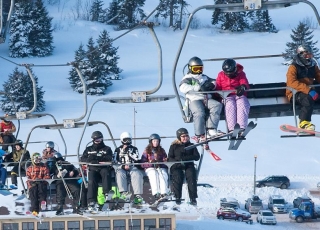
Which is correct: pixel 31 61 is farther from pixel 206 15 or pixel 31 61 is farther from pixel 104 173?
pixel 104 173

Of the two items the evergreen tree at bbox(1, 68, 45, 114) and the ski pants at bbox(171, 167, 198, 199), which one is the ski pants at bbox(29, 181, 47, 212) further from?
the evergreen tree at bbox(1, 68, 45, 114)

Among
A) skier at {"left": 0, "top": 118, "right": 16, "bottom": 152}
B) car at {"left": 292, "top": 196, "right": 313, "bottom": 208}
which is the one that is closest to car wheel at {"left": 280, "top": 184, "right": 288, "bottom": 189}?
car at {"left": 292, "top": 196, "right": 313, "bottom": 208}

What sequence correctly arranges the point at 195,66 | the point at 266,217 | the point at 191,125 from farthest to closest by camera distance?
1. the point at 191,125
2. the point at 266,217
3. the point at 195,66

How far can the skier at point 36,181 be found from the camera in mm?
18562

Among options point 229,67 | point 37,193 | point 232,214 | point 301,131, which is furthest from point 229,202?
point 301,131

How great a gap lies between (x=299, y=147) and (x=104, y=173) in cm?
4818

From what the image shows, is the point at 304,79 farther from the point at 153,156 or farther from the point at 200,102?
the point at 153,156

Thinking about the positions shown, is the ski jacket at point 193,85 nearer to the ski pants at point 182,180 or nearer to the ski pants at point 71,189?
the ski pants at point 182,180

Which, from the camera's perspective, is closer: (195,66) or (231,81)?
(231,81)

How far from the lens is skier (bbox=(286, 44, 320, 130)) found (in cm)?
1504

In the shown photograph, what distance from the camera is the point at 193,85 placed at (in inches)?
589

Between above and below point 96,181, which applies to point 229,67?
above

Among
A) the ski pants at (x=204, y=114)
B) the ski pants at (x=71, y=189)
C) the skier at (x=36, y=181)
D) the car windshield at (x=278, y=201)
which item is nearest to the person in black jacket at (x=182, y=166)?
the ski pants at (x=204, y=114)

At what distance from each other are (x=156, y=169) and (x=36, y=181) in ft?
10.3
